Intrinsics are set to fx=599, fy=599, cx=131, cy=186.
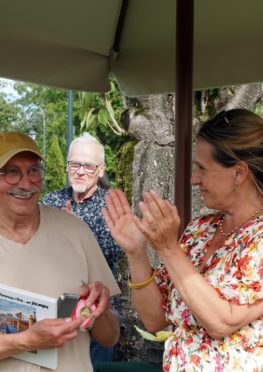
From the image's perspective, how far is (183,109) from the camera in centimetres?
296

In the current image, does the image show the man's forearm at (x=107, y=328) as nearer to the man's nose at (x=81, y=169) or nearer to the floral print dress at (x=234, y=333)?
the floral print dress at (x=234, y=333)

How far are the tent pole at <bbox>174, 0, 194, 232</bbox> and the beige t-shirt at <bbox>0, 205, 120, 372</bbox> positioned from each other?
743mm

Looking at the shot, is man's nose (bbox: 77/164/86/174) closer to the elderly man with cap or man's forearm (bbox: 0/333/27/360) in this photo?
the elderly man with cap

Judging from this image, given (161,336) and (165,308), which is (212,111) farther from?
(165,308)

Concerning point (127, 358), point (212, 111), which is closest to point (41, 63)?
point (212, 111)

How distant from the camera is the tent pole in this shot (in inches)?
113

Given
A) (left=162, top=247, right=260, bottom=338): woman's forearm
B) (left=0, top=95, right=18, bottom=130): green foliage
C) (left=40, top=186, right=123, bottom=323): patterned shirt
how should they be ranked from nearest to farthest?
(left=162, top=247, right=260, bottom=338): woman's forearm < (left=40, top=186, right=123, bottom=323): patterned shirt < (left=0, top=95, right=18, bottom=130): green foliage

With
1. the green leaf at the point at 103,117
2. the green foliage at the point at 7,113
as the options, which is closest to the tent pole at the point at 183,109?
the green leaf at the point at 103,117

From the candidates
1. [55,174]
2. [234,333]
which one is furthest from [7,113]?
[234,333]

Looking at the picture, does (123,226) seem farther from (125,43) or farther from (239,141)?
(125,43)

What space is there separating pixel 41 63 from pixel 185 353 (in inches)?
Answer: 84.0

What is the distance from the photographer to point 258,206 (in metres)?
1.97

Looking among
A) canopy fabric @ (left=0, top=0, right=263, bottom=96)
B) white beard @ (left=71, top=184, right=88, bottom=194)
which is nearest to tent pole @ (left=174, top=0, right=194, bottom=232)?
canopy fabric @ (left=0, top=0, right=263, bottom=96)

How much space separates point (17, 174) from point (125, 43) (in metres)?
1.68
